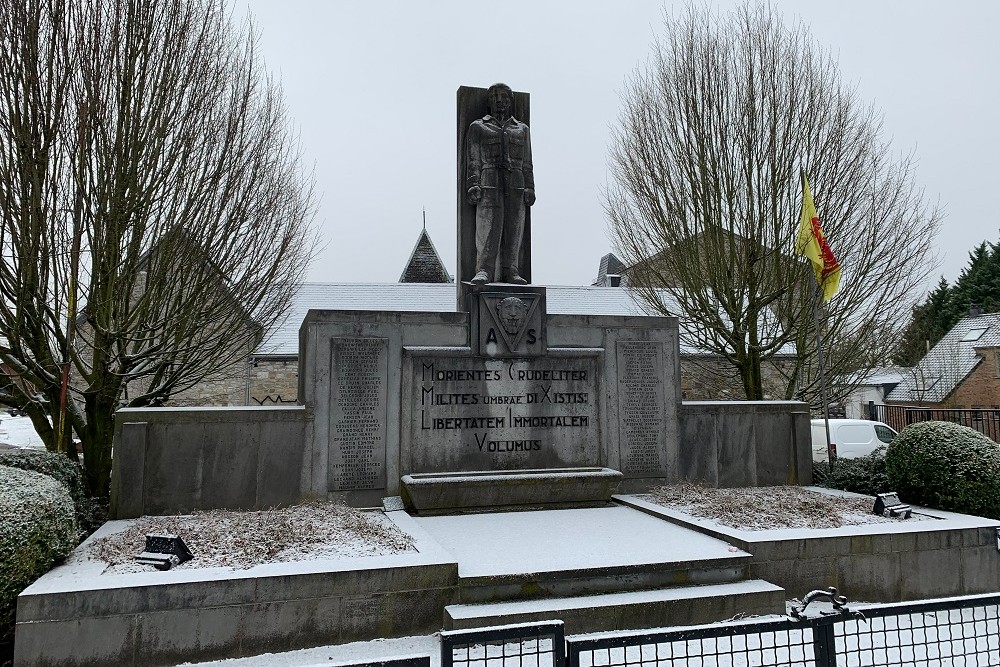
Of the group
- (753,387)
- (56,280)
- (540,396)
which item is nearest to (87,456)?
(56,280)

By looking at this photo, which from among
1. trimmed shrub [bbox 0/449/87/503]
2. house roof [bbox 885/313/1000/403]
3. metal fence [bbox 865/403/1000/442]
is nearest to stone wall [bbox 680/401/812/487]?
trimmed shrub [bbox 0/449/87/503]

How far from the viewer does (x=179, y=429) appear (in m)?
7.44

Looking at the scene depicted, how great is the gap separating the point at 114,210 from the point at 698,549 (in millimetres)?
7768

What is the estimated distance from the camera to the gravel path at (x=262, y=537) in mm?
5406

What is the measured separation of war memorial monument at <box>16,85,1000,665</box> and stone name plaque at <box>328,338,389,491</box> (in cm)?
2

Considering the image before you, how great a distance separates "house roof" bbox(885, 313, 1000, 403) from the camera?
30625 mm

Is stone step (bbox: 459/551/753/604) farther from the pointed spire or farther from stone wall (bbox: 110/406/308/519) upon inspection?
the pointed spire

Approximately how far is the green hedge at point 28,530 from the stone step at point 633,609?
2976 mm

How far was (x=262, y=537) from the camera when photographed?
19.3 ft

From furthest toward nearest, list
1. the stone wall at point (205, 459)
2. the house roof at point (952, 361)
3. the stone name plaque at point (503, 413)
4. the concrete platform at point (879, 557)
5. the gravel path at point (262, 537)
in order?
the house roof at point (952, 361) < the stone name plaque at point (503, 413) < the stone wall at point (205, 459) < the concrete platform at point (879, 557) < the gravel path at point (262, 537)

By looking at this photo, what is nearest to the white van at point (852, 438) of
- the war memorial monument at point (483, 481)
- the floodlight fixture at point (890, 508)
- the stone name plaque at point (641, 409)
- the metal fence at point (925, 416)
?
the metal fence at point (925, 416)

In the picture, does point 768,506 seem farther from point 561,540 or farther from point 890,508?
point 561,540

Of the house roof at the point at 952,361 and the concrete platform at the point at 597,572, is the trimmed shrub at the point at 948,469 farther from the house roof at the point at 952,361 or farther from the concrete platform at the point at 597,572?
the house roof at the point at 952,361

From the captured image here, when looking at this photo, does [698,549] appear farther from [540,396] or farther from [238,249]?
[238,249]
